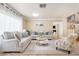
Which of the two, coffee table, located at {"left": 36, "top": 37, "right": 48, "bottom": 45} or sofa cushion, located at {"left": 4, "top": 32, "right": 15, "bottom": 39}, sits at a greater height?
sofa cushion, located at {"left": 4, "top": 32, "right": 15, "bottom": 39}

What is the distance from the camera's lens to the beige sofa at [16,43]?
2.92m

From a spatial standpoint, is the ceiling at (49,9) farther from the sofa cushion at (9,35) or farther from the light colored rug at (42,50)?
the light colored rug at (42,50)

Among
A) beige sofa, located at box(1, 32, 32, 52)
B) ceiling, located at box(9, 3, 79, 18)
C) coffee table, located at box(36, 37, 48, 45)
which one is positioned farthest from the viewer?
coffee table, located at box(36, 37, 48, 45)

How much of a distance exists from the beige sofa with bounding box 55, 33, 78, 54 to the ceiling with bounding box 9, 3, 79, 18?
64 cm

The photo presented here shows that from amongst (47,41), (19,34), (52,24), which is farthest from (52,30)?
(19,34)

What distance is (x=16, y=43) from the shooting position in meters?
3.05

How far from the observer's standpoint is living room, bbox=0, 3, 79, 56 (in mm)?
2824

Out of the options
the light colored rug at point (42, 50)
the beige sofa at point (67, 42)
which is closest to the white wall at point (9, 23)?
the light colored rug at point (42, 50)

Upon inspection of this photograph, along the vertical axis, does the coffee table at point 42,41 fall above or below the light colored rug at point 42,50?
above

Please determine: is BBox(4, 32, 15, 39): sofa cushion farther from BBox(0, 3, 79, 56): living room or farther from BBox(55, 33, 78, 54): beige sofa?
BBox(55, 33, 78, 54): beige sofa

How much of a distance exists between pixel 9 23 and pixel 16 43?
646 millimetres

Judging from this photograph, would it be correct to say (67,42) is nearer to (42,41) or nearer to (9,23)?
(42,41)

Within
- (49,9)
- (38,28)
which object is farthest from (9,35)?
(49,9)

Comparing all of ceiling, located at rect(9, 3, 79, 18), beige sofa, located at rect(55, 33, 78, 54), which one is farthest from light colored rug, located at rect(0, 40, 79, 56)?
ceiling, located at rect(9, 3, 79, 18)
